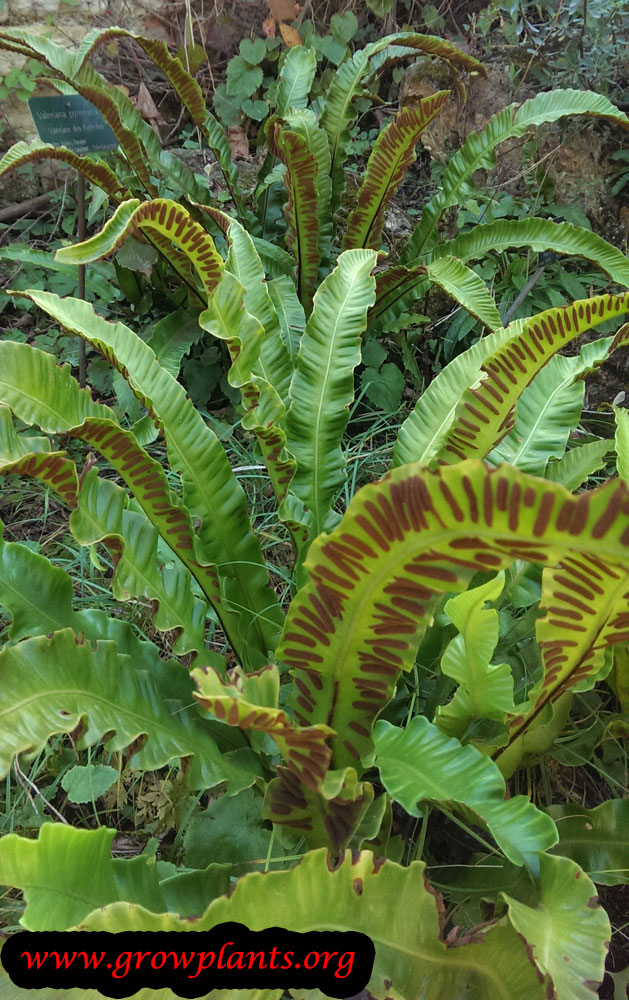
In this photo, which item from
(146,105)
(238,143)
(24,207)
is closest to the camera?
(24,207)

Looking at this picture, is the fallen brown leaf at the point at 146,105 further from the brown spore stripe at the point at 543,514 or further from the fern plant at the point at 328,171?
the brown spore stripe at the point at 543,514

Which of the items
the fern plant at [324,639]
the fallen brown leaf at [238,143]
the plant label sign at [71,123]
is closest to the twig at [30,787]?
the fern plant at [324,639]

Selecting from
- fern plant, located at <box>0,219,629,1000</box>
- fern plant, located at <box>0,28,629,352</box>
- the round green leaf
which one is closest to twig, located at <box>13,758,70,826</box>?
the round green leaf

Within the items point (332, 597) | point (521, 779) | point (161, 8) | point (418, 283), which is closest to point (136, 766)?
point (332, 597)

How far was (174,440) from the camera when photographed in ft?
4.47

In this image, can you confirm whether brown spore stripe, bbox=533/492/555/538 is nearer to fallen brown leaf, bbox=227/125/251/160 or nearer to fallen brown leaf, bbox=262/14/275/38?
fallen brown leaf, bbox=227/125/251/160

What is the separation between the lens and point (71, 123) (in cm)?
194

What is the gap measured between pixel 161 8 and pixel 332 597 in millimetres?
3902

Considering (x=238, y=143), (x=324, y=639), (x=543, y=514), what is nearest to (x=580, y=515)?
(x=543, y=514)

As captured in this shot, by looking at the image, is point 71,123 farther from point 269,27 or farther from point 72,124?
point 269,27

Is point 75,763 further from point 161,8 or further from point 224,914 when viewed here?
point 161,8

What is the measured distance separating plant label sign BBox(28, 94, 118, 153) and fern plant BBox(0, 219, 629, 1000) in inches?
29.2

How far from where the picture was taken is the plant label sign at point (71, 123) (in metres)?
1.91

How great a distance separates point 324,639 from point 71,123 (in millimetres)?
1684
